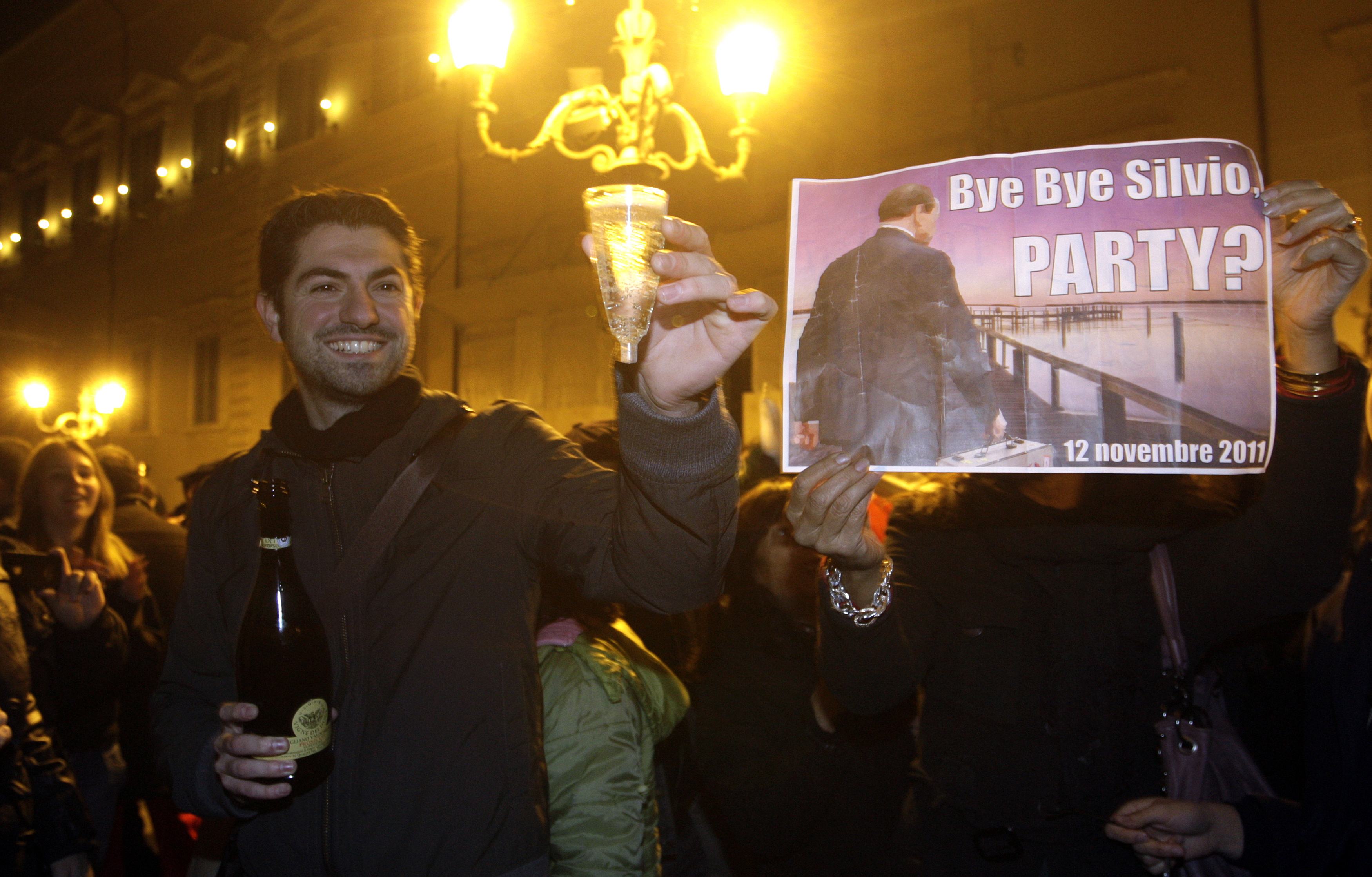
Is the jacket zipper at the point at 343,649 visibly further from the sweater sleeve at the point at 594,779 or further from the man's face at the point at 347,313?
the sweater sleeve at the point at 594,779

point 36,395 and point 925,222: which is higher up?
point 36,395

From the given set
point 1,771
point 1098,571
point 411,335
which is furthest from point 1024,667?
point 1,771

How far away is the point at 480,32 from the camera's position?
14.7ft

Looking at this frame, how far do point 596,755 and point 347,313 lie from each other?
1.02 m

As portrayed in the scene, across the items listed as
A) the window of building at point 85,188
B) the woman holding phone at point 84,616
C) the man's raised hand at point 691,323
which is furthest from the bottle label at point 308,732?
the window of building at point 85,188

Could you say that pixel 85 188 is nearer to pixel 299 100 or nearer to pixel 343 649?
pixel 299 100

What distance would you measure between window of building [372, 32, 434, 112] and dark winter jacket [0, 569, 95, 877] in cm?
1042

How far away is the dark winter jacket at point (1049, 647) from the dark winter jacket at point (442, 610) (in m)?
0.43

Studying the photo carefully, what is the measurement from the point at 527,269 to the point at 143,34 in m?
12.4

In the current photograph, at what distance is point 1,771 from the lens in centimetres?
216

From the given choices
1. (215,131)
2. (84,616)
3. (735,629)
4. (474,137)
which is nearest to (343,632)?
(735,629)

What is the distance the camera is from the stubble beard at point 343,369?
1.68 metres

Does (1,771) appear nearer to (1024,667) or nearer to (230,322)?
(1024,667)

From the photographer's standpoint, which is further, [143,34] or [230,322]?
[143,34]
